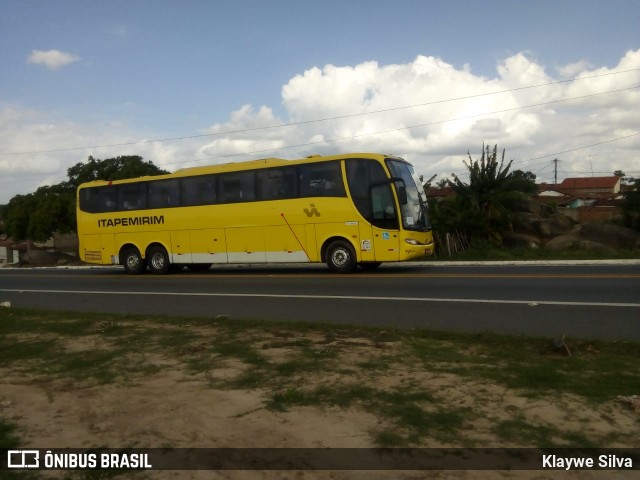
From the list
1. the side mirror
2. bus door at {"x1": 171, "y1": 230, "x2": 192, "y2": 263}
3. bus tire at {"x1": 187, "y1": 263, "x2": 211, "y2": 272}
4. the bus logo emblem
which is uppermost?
the side mirror

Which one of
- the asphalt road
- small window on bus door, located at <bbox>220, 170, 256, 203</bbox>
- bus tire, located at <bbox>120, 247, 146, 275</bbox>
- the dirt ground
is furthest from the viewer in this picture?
bus tire, located at <bbox>120, 247, 146, 275</bbox>

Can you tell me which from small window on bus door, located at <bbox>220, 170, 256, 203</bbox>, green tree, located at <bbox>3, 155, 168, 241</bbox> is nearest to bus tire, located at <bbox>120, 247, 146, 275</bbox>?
small window on bus door, located at <bbox>220, 170, 256, 203</bbox>

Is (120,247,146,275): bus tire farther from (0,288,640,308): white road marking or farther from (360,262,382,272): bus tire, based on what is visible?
(360,262,382,272): bus tire

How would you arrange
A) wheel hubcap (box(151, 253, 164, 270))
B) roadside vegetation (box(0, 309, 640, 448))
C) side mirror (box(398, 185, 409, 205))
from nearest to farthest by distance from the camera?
roadside vegetation (box(0, 309, 640, 448)), side mirror (box(398, 185, 409, 205)), wheel hubcap (box(151, 253, 164, 270))

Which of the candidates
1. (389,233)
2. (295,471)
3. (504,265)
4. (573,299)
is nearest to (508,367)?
(295,471)

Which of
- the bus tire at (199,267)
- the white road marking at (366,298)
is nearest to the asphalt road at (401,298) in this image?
the white road marking at (366,298)

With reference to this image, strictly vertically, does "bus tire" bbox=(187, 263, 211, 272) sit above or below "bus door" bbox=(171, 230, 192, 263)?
below

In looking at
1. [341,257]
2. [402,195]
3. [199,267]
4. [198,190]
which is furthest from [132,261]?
[402,195]

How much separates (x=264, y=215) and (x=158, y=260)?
4.98 m

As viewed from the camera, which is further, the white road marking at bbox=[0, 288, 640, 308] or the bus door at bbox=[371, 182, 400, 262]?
the bus door at bbox=[371, 182, 400, 262]

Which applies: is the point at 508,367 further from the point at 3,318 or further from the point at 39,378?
the point at 3,318

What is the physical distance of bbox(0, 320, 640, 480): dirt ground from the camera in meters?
3.94

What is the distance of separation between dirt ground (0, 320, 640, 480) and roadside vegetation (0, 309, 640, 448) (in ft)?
0.09

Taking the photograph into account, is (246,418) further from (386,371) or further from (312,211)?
(312,211)
